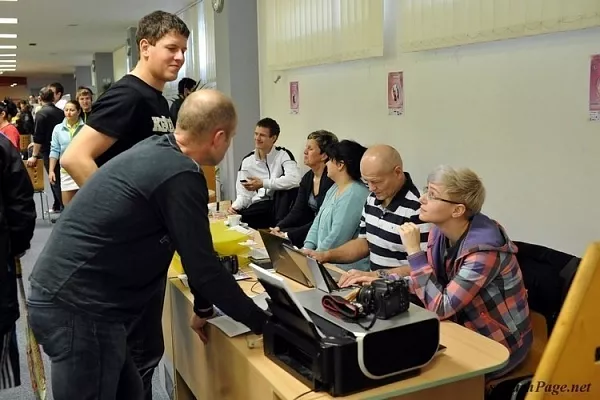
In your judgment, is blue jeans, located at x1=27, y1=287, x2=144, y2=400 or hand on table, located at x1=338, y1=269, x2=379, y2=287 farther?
hand on table, located at x1=338, y1=269, x2=379, y2=287

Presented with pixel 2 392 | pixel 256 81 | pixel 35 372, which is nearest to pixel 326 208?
pixel 35 372

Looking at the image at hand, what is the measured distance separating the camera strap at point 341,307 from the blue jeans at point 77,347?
57 centimetres

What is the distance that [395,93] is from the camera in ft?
11.8

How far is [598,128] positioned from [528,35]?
1.66 feet

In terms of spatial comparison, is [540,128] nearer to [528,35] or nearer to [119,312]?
[528,35]

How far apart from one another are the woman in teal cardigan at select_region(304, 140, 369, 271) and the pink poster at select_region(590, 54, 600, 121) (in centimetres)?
104

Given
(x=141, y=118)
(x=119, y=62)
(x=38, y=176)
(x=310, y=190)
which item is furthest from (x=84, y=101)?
(x=119, y=62)

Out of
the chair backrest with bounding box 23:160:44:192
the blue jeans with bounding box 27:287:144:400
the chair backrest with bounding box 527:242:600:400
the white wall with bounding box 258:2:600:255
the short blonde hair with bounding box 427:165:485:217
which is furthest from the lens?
the chair backrest with bounding box 23:160:44:192

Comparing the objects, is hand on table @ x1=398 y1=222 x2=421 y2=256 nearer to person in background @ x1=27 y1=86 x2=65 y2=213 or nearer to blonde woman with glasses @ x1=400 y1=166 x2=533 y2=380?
blonde woman with glasses @ x1=400 y1=166 x2=533 y2=380

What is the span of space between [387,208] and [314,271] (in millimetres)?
686

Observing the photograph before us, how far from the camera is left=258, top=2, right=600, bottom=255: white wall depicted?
8.16 ft

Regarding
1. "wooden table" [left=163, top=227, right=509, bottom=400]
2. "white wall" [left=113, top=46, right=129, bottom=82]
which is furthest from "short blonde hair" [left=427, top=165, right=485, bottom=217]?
"white wall" [left=113, top=46, right=129, bottom=82]

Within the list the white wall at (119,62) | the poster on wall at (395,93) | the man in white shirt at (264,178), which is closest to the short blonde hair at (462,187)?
the poster on wall at (395,93)

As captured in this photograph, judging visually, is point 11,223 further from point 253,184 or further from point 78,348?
point 253,184
